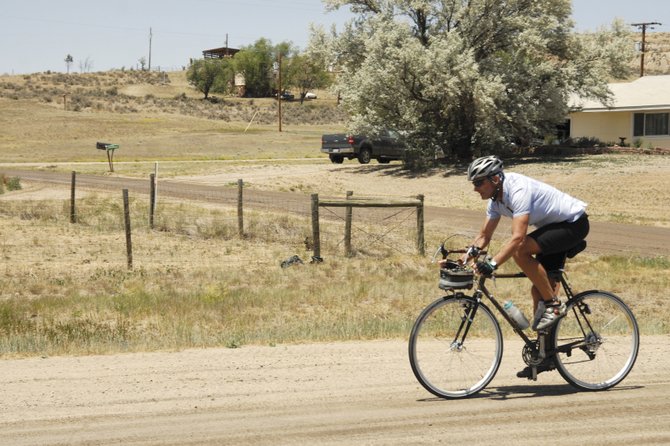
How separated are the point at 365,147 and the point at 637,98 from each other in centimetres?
1393

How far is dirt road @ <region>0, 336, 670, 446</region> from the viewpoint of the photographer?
21.0 feet

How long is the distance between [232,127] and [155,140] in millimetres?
15391

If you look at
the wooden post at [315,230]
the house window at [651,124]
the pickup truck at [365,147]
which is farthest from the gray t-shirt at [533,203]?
the house window at [651,124]

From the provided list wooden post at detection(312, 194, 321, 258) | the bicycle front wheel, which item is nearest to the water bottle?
the bicycle front wheel

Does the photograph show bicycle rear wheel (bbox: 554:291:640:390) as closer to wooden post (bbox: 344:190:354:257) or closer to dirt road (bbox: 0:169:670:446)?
dirt road (bbox: 0:169:670:446)

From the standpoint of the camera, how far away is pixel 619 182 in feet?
117

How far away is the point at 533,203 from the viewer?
23.6ft

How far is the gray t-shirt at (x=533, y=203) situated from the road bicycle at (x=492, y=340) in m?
0.34

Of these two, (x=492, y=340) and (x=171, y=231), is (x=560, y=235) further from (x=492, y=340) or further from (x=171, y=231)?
(x=171, y=231)

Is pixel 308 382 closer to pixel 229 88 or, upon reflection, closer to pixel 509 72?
pixel 509 72

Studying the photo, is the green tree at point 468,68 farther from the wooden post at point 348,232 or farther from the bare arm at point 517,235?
the bare arm at point 517,235

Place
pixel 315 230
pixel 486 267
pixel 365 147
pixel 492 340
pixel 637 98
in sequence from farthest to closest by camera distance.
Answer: pixel 637 98
pixel 365 147
pixel 315 230
pixel 492 340
pixel 486 267

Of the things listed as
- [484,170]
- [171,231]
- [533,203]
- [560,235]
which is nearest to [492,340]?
[560,235]

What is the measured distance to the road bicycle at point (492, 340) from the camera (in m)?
7.25
